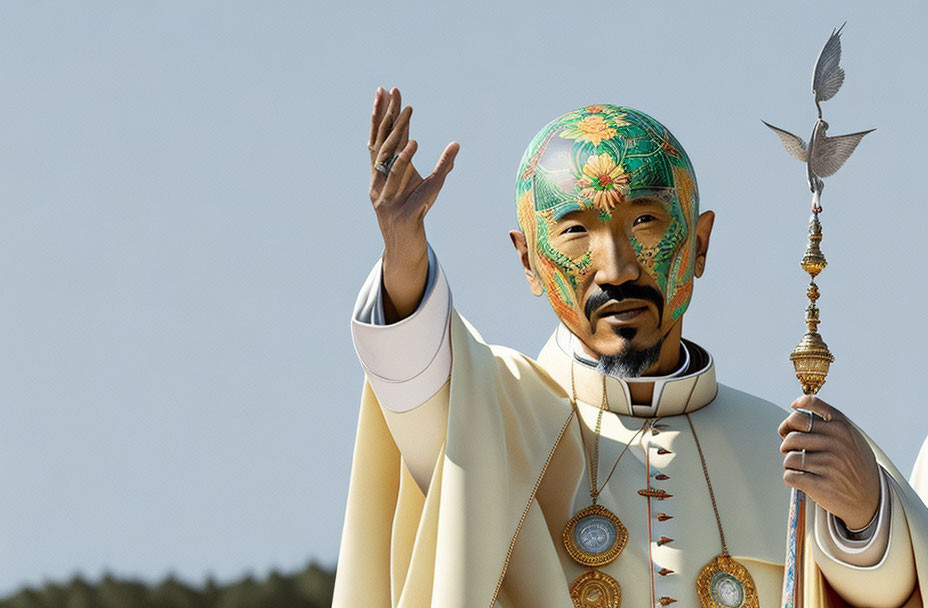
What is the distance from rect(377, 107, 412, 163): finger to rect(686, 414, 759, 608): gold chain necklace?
206 cm

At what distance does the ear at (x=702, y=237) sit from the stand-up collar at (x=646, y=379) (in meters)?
0.36

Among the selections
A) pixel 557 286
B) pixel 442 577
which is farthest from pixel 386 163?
pixel 442 577

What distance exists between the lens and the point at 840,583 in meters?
8.21

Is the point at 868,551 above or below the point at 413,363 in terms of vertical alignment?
below

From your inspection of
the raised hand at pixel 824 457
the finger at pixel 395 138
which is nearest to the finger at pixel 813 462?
the raised hand at pixel 824 457

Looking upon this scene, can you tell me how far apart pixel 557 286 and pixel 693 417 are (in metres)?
0.85

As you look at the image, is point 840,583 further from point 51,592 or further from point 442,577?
point 51,592

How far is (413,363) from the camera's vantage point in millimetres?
8469

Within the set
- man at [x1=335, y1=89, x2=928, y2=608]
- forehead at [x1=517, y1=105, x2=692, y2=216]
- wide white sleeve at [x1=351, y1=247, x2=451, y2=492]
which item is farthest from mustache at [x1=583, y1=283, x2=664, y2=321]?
wide white sleeve at [x1=351, y1=247, x2=451, y2=492]

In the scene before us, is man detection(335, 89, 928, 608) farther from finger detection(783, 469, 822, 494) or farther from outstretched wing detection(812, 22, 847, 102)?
outstretched wing detection(812, 22, 847, 102)

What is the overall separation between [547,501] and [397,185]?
151 cm

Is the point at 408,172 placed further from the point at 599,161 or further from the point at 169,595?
the point at 169,595

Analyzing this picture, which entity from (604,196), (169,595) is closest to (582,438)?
(604,196)

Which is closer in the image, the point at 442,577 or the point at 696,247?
the point at 442,577
